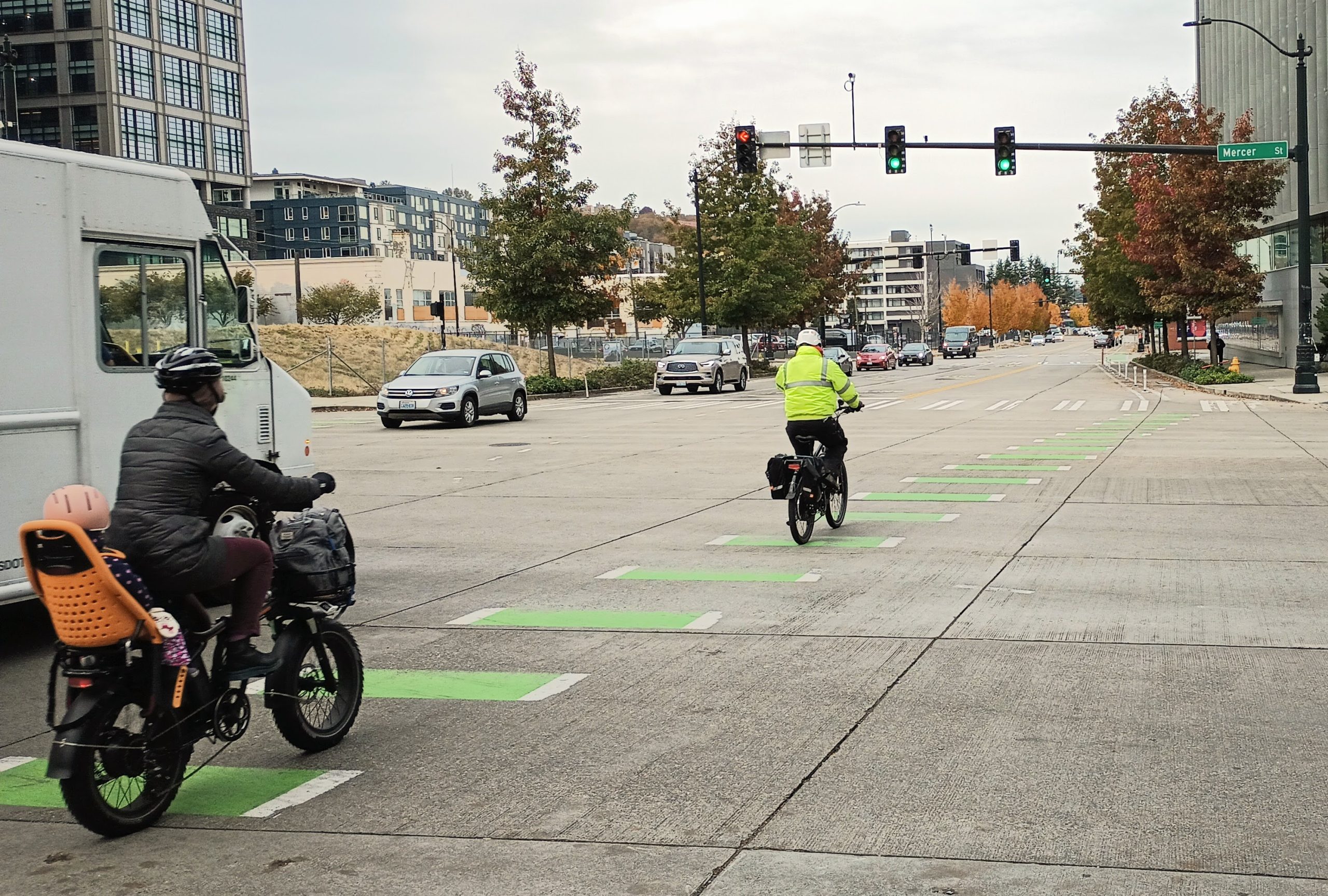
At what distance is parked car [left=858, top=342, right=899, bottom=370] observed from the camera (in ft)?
232

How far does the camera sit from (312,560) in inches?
225

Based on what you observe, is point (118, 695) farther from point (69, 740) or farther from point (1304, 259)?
point (1304, 259)

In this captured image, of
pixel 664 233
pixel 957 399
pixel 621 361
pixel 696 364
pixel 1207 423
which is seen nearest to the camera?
pixel 1207 423

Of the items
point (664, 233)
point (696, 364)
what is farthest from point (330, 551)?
point (664, 233)

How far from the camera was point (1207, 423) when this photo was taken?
25594 mm

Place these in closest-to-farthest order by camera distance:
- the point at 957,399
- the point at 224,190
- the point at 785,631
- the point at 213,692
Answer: the point at 213,692
the point at 785,631
the point at 957,399
the point at 224,190

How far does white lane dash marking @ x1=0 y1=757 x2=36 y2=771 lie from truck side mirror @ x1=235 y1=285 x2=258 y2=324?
5.12m

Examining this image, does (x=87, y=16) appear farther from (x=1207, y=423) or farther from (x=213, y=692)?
(x=213, y=692)

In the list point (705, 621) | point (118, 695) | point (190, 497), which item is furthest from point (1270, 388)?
point (118, 695)

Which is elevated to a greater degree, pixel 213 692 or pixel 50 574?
pixel 50 574

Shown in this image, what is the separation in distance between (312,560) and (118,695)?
1.02m

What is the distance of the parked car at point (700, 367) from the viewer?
146 feet

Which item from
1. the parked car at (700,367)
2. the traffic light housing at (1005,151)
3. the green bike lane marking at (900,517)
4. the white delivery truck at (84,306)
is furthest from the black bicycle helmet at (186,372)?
the parked car at (700,367)

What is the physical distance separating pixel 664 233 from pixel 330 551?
6195 cm
